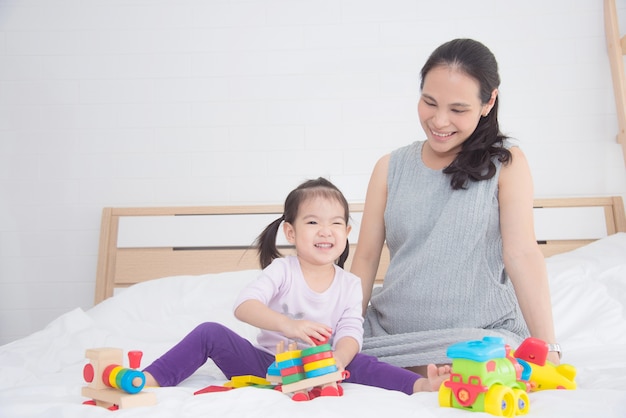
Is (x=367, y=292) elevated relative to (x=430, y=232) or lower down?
lower down

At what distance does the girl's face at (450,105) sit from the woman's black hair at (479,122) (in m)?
0.02

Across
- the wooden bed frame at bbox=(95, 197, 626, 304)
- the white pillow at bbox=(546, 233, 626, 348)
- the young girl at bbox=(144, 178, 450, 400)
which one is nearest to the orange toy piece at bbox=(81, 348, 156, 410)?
the young girl at bbox=(144, 178, 450, 400)

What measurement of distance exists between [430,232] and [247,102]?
1450 millimetres

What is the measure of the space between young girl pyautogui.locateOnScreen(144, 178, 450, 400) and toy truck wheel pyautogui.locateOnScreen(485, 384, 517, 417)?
10.5 inches

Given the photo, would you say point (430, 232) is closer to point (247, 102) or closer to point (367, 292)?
point (367, 292)

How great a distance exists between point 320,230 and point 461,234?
327 millimetres

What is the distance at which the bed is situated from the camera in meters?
A: 0.99

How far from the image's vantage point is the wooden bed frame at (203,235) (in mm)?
2625

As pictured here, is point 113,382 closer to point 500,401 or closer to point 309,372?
point 309,372

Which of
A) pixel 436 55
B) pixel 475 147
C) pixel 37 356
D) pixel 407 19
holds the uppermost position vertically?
pixel 407 19

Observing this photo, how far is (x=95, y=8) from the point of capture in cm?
282

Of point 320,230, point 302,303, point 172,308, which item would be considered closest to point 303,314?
point 302,303

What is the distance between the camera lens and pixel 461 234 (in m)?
1.51

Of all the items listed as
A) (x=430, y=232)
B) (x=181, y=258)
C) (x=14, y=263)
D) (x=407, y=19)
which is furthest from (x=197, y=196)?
(x=430, y=232)
